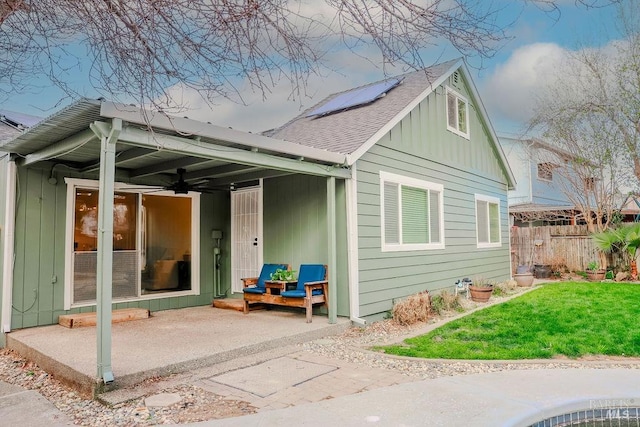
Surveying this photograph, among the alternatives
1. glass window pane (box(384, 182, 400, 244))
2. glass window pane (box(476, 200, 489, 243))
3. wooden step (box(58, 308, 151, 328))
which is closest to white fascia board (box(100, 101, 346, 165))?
glass window pane (box(384, 182, 400, 244))

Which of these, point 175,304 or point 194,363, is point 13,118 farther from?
point 194,363

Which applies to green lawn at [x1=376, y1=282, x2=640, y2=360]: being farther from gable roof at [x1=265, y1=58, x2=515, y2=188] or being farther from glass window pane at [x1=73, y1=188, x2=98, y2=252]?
glass window pane at [x1=73, y1=188, x2=98, y2=252]

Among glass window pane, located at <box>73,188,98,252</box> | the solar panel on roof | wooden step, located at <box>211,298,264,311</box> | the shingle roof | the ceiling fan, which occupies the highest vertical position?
the solar panel on roof

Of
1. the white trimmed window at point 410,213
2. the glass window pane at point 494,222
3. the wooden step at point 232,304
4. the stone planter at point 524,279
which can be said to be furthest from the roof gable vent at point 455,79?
the wooden step at point 232,304

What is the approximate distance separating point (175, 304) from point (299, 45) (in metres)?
5.74

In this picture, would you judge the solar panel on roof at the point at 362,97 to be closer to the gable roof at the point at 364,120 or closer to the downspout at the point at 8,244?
the gable roof at the point at 364,120

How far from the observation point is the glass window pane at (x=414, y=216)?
319 inches

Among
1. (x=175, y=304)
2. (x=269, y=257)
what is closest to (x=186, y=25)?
(x=269, y=257)

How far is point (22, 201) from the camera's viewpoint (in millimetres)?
6121

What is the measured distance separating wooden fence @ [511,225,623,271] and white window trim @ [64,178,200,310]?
10.7 m

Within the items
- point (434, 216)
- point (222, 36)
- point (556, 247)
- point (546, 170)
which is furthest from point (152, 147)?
point (546, 170)

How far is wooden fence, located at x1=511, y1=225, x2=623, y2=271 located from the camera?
1355cm

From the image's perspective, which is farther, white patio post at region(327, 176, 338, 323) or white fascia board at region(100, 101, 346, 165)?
white patio post at region(327, 176, 338, 323)

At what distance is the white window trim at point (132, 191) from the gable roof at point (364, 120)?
231cm
